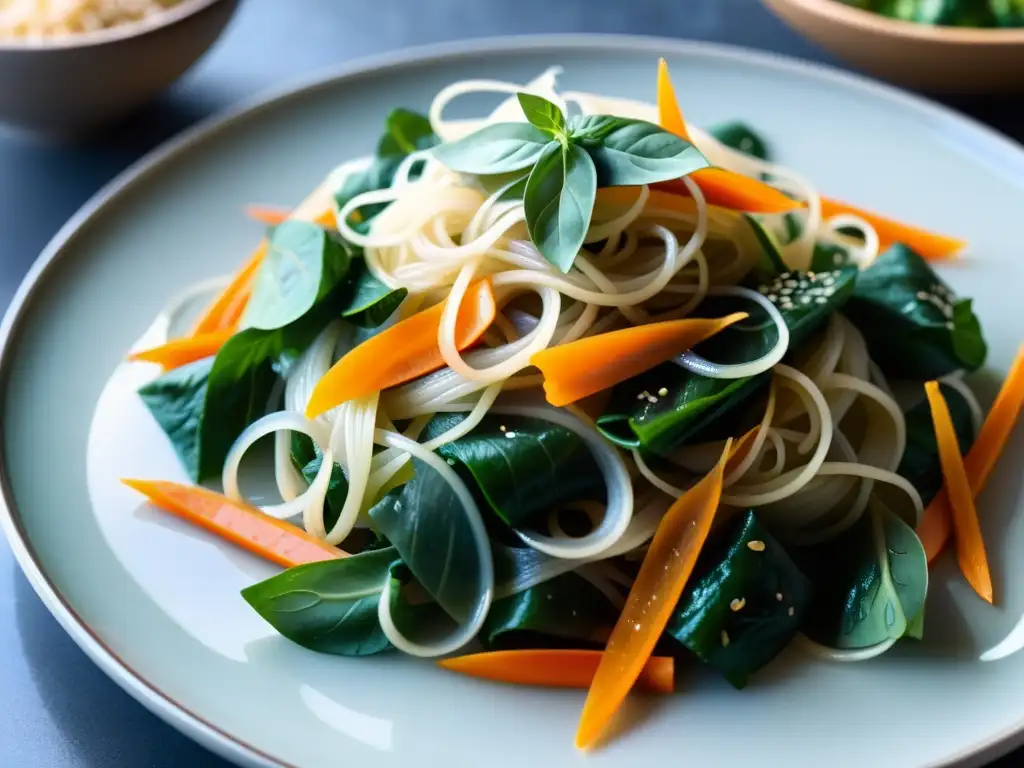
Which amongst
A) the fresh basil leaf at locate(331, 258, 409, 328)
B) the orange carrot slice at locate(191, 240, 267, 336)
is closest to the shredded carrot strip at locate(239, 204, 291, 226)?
the orange carrot slice at locate(191, 240, 267, 336)

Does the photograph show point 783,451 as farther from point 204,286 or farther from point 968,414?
point 204,286

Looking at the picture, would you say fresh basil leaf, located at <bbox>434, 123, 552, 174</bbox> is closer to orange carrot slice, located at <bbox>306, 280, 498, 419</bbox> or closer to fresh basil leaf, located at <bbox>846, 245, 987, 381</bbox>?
→ orange carrot slice, located at <bbox>306, 280, 498, 419</bbox>

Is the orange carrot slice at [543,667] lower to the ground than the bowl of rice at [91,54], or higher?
lower

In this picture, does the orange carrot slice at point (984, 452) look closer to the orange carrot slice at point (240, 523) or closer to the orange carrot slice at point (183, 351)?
the orange carrot slice at point (240, 523)

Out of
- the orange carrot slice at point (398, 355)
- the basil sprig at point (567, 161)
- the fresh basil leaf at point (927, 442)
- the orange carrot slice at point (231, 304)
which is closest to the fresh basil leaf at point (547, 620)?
the orange carrot slice at point (398, 355)

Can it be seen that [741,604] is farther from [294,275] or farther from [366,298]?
[294,275]

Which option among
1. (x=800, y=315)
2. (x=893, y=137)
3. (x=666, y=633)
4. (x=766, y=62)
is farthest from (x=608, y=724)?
(x=766, y=62)
